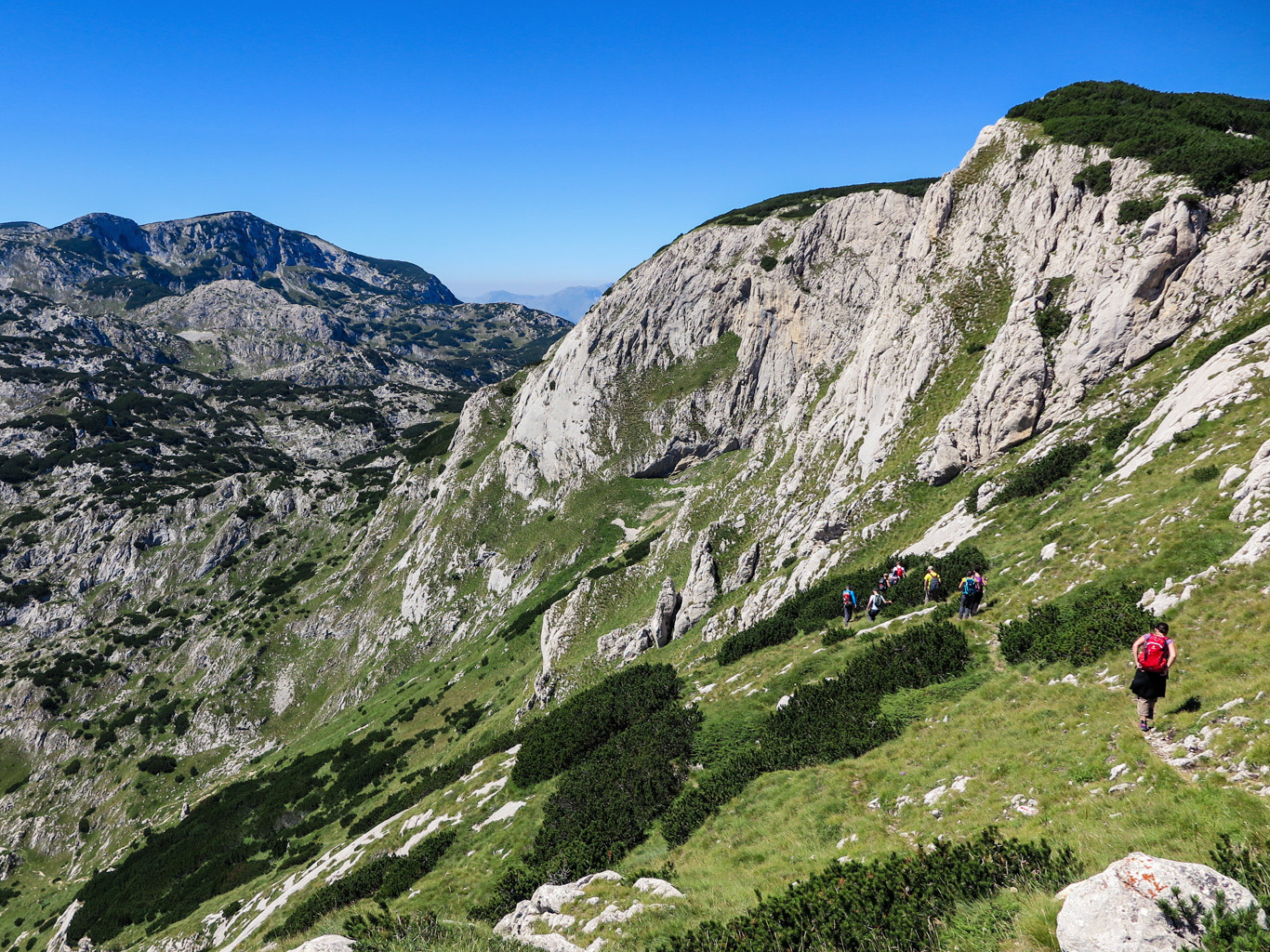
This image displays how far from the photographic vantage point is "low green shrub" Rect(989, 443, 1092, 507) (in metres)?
26.3

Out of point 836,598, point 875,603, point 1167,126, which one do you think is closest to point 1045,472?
point 875,603

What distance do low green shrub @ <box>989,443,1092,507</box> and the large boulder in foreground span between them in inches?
943

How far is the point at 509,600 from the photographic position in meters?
80.5

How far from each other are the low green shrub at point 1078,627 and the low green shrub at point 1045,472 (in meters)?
10.1

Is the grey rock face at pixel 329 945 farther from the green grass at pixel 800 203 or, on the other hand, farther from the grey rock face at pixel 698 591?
the green grass at pixel 800 203

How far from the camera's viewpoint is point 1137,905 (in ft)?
19.8

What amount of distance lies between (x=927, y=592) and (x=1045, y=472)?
9404mm

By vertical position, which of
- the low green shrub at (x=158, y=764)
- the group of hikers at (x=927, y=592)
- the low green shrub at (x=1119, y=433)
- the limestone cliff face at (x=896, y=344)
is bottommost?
the low green shrub at (x=158, y=764)

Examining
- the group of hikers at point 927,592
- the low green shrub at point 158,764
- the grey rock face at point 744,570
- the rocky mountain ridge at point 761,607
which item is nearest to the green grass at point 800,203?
the rocky mountain ridge at point 761,607

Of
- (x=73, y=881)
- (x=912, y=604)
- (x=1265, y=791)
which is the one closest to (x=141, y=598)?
(x=73, y=881)

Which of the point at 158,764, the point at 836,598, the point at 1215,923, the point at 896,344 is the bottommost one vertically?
the point at 158,764

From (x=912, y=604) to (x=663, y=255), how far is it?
90689 mm

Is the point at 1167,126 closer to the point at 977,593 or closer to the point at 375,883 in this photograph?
the point at 977,593

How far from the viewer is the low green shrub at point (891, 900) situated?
845 centimetres
